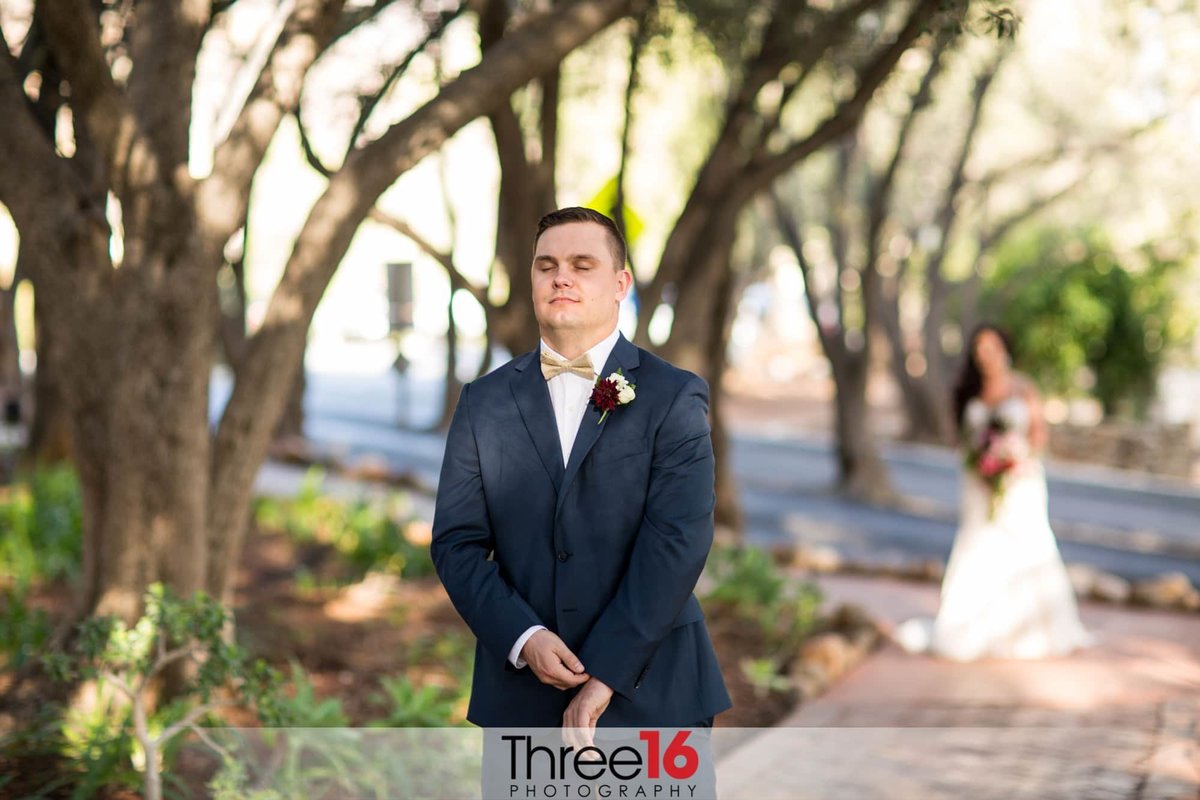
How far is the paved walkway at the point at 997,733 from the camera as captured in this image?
542 cm

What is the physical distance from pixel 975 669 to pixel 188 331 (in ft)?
17.6

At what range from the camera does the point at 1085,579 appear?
34.9 feet

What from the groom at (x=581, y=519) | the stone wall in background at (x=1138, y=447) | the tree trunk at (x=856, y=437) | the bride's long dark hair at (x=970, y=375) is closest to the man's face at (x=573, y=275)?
the groom at (x=581, y=519)

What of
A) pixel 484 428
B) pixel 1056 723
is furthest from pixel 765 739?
pixel 484 428

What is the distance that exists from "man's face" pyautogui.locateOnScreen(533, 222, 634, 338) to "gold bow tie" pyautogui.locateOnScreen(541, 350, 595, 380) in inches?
3.9

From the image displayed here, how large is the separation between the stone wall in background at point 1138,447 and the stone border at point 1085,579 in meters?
12.0

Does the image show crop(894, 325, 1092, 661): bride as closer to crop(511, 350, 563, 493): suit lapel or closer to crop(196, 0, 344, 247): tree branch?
crop(196, 0, 344, 247): tree branch

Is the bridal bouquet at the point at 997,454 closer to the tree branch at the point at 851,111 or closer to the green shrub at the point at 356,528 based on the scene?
the tree branch at the point at 851,111

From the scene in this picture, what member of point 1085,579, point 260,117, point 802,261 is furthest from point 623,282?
point 802,261

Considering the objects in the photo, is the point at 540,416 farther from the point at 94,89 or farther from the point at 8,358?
the point at 8,358

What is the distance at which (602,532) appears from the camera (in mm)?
2979

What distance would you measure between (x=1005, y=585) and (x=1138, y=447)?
15.5 m

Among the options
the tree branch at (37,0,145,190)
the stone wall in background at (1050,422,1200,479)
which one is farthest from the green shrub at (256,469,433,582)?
the stone wall in background at (1050,422,1200,479)

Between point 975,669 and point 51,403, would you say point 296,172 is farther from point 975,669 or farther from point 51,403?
point 975,669
